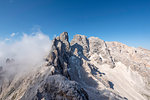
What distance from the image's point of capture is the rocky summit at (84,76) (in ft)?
31.8

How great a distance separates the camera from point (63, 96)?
8141 mm

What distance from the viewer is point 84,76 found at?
53062 millimetres

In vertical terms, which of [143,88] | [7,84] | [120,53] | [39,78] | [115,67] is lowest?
[143,88]

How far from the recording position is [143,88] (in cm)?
6712

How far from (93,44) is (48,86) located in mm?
115312

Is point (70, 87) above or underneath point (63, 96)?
above

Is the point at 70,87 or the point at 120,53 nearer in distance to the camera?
the point at 70,87

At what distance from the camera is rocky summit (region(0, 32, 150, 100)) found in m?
9.68

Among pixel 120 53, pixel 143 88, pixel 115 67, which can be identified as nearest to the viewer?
pixel 143 88

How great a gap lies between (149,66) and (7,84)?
11504 cm

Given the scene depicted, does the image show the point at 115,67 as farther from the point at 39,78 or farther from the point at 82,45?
the point at 39,78

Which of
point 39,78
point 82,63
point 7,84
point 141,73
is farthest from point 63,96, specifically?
point 141,73

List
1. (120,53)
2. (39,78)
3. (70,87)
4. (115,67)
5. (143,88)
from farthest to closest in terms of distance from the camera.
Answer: (120,53) < (115,67) < (143,88) < (39,78) < (70,87)

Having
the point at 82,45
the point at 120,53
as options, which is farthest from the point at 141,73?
the point at 82,45
